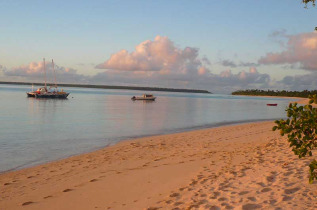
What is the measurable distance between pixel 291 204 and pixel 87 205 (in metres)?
4.60

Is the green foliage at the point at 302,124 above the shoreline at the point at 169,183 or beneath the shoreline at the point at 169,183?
above

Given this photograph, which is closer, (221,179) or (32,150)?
(221,179)

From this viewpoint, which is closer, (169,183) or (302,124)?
(302,124)

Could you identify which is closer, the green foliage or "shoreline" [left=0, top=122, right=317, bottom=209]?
the green foliage

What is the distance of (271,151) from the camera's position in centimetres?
1210

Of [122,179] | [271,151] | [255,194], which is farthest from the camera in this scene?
[271,151]

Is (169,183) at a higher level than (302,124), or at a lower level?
lower

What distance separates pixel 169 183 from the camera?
27.5ft

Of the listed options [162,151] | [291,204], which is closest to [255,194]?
[291,204]

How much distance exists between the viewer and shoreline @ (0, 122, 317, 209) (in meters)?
6.69

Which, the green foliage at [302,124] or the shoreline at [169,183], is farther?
the shoreline at [169,183]

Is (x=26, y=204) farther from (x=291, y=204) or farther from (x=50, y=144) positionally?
(x=50, y=144)

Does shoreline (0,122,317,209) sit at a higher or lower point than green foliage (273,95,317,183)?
lower

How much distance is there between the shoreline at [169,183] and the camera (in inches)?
263
